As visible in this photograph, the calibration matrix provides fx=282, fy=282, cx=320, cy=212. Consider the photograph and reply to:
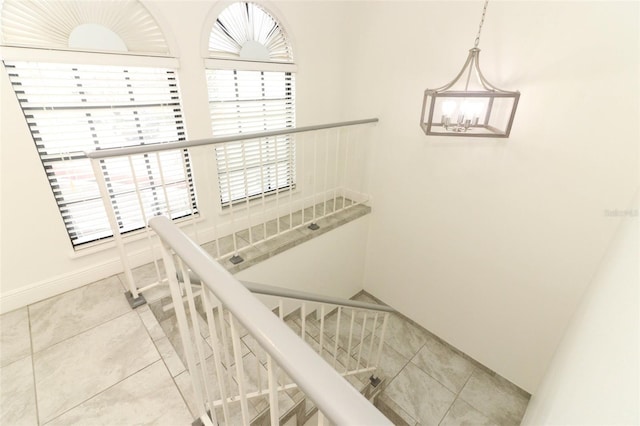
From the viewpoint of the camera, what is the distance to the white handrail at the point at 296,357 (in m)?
0.38

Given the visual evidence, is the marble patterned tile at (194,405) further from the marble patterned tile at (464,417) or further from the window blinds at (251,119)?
the marble patterned tile at (464,417)

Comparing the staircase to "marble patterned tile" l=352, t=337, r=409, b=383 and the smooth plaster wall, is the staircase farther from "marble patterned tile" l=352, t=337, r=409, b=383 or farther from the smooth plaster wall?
the smooth plaster wall

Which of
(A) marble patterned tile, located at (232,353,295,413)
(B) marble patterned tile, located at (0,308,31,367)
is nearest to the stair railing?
(B) marble patterned tile, located at (0,308,31,367)

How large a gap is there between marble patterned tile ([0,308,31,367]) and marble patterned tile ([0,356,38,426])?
62mm

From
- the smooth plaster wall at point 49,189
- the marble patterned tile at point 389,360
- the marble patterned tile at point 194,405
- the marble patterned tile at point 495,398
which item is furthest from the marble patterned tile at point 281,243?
the marble patterned tile at point 495,398

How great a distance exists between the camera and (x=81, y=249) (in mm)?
2068

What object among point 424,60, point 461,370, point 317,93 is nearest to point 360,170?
point 317,93

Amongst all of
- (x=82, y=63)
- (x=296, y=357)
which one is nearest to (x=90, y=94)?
(x=82, y=63)

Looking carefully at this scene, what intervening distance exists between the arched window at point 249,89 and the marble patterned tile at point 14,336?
1463mm

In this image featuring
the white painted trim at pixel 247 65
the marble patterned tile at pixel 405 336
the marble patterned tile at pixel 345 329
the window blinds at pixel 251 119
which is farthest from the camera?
the marble patterned tile at pixel 345 329

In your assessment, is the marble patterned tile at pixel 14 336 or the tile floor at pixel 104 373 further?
→ the marble patterned tile at pixel 14 336

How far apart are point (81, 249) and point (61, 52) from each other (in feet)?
4.26

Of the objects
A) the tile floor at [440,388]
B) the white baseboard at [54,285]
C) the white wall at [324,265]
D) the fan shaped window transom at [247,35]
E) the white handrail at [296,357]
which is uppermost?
the fan shaped window transom at [247,35]

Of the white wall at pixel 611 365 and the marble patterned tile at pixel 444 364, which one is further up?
the white wall at pixel 611 365
